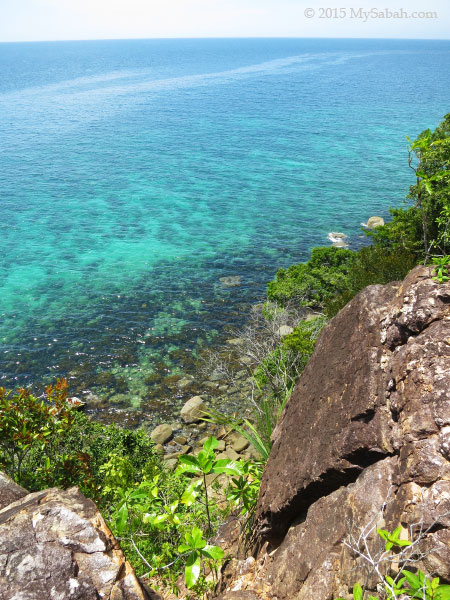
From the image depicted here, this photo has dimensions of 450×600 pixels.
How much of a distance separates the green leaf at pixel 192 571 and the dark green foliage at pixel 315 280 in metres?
20.5

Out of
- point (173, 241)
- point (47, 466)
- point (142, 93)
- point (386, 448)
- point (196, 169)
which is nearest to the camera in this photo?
point (386, 448)

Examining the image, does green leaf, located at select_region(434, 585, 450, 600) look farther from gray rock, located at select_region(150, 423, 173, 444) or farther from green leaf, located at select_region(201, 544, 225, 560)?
gray rock, located at select_region(150, 423, 173, 444)

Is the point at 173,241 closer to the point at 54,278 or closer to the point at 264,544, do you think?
the point at 54,278

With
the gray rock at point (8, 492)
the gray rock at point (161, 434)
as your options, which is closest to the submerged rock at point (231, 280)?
the gray rock at point (161, 434)

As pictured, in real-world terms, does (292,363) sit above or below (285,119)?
below

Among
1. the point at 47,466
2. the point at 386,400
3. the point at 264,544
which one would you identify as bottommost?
the point at 264,544

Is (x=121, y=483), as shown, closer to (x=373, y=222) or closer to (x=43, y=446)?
(x=43, y=446)

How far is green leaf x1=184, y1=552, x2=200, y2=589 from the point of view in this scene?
557cm

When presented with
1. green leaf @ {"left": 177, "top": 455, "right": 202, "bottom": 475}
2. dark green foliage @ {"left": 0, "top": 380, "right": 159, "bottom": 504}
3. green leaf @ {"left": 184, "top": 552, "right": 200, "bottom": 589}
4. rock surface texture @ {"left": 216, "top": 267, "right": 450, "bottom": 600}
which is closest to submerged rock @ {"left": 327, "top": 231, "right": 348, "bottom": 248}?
dark green foliage @ {"left": 0, "top": 380, "right": 159, "bottom": 504}

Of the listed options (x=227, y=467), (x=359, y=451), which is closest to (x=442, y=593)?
(x=359, y=451)

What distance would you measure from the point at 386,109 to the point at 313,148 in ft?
114

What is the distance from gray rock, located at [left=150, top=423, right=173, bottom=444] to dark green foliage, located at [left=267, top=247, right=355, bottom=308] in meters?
9.73

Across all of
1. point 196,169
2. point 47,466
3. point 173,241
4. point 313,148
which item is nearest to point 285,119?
point 313,148

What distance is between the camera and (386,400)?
662 centimetres
